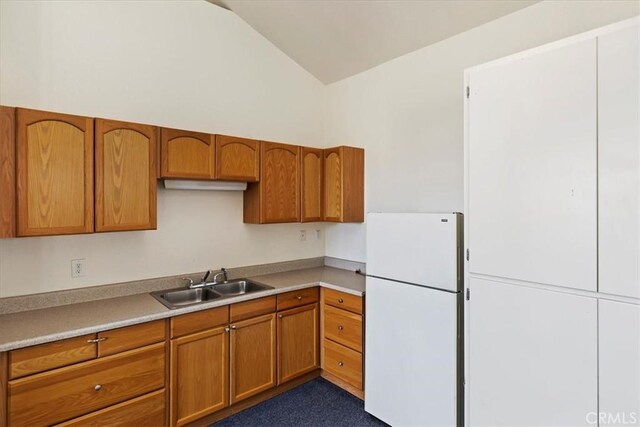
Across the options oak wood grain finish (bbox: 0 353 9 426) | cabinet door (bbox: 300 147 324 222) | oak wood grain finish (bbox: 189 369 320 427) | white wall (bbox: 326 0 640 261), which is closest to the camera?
oak wood grain finish (bbox: 0 353 9 426)

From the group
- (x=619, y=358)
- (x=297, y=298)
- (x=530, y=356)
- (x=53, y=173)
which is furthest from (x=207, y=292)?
(x=619, y=358)

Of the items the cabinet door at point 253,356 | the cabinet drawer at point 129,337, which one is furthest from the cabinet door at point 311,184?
the cabinet drawer at point 129,337

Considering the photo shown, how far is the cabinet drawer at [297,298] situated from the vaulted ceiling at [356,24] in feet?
7.22

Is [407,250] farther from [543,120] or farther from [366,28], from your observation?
[366,28]

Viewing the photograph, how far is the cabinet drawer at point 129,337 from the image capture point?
1.94m

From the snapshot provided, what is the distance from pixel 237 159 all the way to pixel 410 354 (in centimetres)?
195

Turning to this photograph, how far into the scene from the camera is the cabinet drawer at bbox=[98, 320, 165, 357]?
76.5 inches

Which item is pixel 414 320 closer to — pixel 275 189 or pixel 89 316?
pixel 275 189

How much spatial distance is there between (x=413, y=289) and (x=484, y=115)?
1125 mm

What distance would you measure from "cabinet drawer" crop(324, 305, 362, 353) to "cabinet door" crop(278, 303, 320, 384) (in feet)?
0.41

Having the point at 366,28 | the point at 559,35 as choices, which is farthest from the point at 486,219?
the point at 366,28

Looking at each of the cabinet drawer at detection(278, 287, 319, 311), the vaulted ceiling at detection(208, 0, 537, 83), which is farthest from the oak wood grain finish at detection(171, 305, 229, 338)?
the vaulted ceiling at detection(208, 0, 537, 83)

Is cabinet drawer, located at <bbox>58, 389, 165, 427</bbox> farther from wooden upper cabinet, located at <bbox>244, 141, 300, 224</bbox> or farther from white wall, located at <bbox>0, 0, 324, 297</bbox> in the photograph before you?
wooden upper cabinet, located at <bbox>244, 141, 300, 224</bbox>

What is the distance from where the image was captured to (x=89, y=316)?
2043 mm
